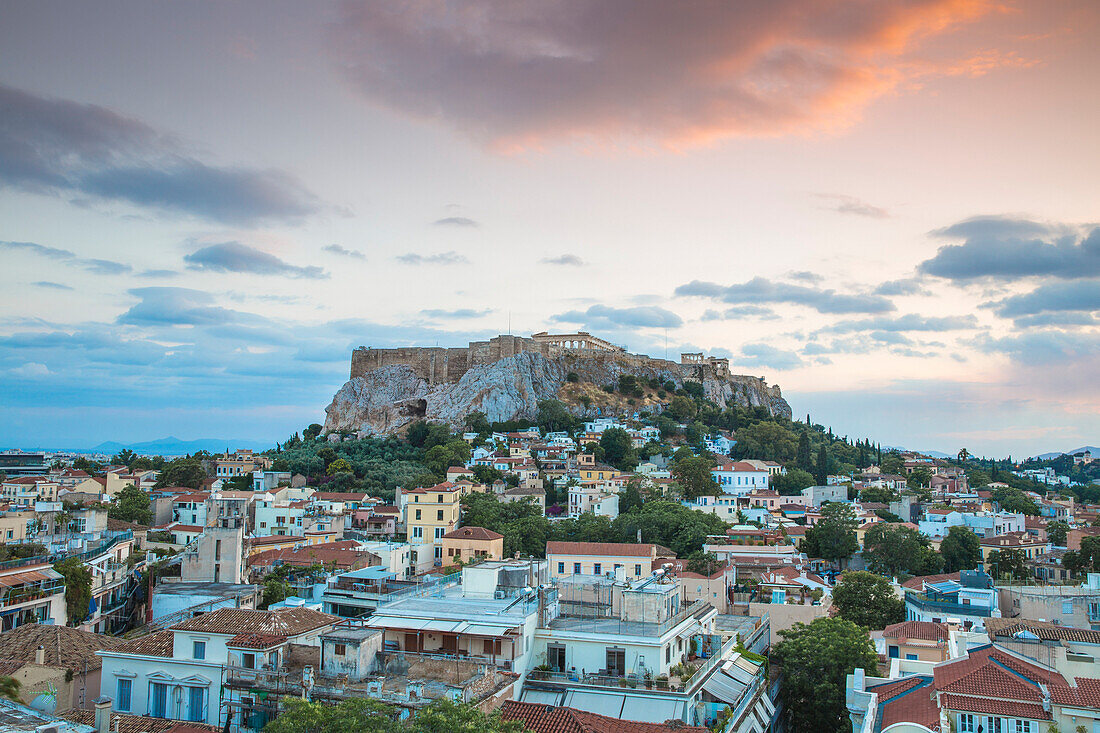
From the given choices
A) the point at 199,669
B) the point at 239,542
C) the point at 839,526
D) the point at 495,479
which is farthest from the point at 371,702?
the point at 495,479

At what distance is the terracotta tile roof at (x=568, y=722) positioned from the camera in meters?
14.5

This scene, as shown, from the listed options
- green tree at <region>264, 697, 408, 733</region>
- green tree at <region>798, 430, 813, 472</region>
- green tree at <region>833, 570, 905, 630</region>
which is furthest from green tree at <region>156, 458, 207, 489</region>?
green tree at <region>264, 697, 408, 733</region>

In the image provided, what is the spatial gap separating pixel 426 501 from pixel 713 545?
16.1 m

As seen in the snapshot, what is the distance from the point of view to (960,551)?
4969 centimetres

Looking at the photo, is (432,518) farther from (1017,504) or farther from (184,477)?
(1017,504)

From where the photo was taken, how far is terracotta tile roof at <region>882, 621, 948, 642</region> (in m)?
24.5

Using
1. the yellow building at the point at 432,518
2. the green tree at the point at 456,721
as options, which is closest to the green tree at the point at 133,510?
the yellow building at the point at 432,518

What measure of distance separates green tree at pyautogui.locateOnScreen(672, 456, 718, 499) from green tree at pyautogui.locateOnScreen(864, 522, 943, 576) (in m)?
15.2

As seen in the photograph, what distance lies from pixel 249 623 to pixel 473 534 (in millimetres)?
25548

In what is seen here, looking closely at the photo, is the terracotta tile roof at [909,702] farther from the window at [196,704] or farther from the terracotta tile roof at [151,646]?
the terracotta tile roof at [151,646]

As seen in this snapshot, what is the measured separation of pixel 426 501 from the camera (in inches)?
1932

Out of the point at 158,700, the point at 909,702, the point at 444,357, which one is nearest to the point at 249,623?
the point at 158,700

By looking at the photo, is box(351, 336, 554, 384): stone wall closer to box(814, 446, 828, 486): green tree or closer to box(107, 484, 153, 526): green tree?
box(814, 446, 828, 486): green tree

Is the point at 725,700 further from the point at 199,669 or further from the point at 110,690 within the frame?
the point at 110,690
